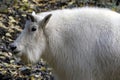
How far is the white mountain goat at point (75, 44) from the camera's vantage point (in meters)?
6.32

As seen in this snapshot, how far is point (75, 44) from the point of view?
6.37m

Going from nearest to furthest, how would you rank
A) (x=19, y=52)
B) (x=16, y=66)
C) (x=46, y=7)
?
(x=19, y=52) < (x=16, y=66) < (x=46, y=7)

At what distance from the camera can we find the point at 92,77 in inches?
251

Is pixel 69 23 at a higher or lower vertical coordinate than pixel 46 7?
higher

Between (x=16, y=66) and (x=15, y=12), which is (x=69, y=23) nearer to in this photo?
(x=16, y=66)

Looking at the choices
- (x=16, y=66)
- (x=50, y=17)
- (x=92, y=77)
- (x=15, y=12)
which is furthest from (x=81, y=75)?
(x=15, y=12)

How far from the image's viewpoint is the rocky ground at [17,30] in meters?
8.21

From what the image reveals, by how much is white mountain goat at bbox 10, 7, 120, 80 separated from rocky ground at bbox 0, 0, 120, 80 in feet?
5.29

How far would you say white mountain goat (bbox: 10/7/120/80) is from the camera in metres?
6.32

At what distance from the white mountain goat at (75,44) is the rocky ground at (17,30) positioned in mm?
1612

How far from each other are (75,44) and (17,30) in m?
3.90

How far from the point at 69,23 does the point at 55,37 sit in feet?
1.03

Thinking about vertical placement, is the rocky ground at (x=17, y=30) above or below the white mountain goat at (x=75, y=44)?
below

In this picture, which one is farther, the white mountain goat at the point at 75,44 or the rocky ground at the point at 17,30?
the rocky ground at the point at 17,30
